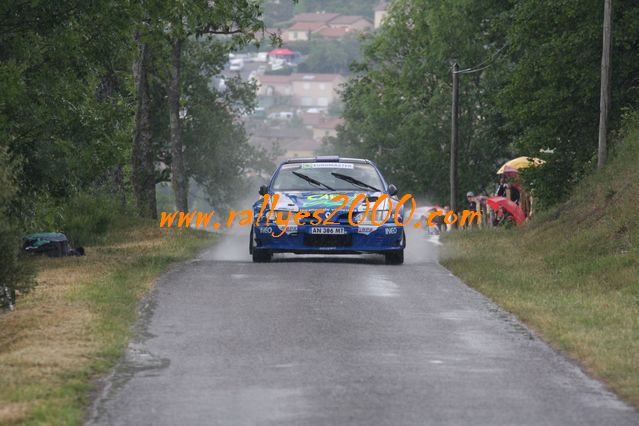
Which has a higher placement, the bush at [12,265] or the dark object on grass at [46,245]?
the bush at [12,265]

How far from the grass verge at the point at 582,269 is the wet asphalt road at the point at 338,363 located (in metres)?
0.33

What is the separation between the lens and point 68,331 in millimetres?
13680

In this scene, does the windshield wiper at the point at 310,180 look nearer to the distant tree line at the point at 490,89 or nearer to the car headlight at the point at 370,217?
the car headlight at the point at 370,217

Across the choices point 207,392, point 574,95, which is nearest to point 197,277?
point 207,392

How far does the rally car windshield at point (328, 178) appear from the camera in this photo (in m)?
23.4

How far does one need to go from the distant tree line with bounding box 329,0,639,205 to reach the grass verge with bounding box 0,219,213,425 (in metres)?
12.9

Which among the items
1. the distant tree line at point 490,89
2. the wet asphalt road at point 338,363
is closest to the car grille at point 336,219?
the wet asphalt road at point 338,363

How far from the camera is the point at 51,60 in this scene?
22219mm

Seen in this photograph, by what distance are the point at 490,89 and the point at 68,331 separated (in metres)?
61.3

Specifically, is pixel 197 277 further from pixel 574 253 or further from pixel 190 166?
pixel 190 166

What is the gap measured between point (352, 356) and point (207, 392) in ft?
6.81

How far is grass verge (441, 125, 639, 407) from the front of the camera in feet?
42.9

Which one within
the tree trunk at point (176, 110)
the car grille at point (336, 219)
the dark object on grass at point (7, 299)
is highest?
the tree trunk at point (176, 110)

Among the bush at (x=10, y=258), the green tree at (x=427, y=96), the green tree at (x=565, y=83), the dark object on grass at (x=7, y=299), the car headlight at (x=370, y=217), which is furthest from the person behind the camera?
the green tree at (x=427, y=96)
